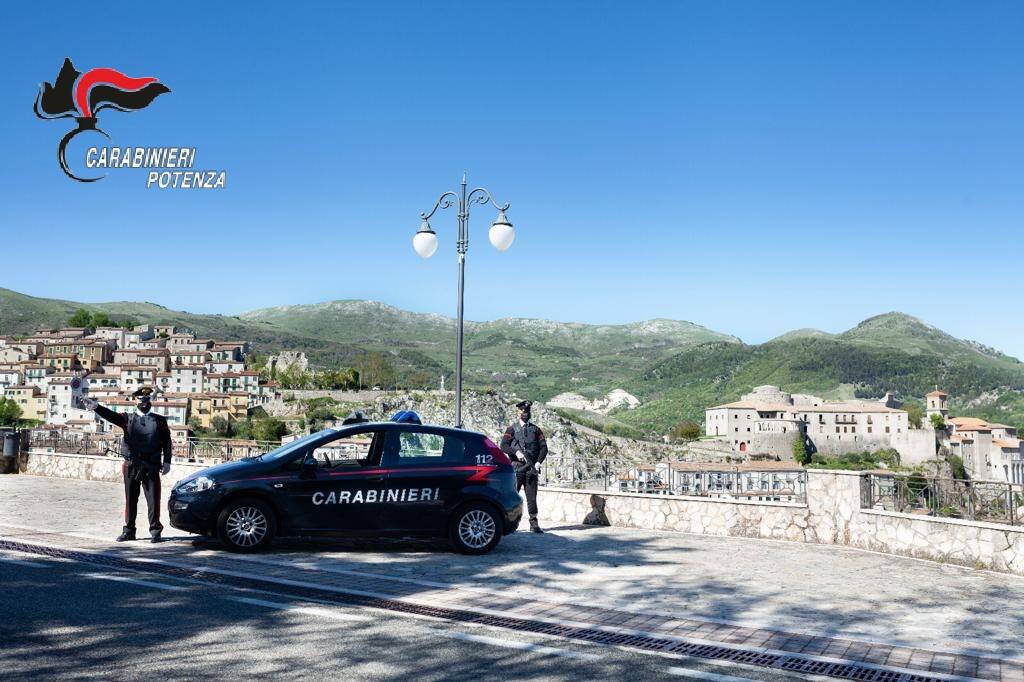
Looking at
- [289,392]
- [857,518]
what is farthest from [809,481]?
[289,392]

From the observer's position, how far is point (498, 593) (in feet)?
25.7

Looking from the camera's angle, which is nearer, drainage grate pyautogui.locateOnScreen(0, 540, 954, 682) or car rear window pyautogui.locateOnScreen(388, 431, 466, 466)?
drainage grate pyautogui.locateOnScreen(0, 540, 954, 682)

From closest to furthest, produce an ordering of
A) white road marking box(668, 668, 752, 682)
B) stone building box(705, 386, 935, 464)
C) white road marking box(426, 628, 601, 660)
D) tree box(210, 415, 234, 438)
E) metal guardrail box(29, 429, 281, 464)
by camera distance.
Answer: white road marking box(668, 668, 752, 682) < white road marking box(426, 628, 601, 660) < metal guardrail box(29, 429, 281, 464) < tree box(210, 415, 234, 438) < stone building box(705, 386, 935, 464)

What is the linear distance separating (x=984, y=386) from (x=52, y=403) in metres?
196

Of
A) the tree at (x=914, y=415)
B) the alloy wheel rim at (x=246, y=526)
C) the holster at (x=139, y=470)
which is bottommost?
the alloy wheel rim at (x=246, y=526)

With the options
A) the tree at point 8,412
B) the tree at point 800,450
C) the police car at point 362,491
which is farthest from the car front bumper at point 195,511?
the tree at point 8,412

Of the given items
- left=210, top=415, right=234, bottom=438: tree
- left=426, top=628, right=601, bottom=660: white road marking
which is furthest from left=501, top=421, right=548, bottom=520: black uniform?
left=210, top=415, right=234, bottom=438: tree

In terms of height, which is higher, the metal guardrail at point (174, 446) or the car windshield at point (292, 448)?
the car windshield at point (292, 448)

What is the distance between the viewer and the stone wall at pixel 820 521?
32.6ft

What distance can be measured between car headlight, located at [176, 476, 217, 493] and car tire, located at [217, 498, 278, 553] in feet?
0.99

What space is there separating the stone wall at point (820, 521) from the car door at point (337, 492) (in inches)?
175

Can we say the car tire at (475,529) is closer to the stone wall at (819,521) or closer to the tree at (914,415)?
the stone wall at (819,521)

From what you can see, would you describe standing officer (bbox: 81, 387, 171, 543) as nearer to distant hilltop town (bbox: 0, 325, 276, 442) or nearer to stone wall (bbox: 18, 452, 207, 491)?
stone wall (bbox: 18, 452, 207, 491)

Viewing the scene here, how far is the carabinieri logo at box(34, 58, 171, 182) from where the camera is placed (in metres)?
24.0
